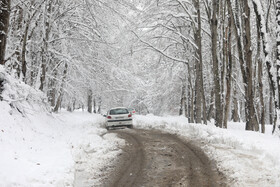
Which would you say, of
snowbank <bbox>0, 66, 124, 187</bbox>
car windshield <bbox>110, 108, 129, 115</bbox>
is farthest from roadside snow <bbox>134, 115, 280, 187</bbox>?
car windshield <bbox>110, 108, 129, 115</bbox>

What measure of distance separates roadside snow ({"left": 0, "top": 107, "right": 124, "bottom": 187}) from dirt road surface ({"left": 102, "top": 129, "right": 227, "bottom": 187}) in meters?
0.58

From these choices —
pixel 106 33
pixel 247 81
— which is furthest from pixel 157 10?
pixel 247 81

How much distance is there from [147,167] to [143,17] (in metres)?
11.8

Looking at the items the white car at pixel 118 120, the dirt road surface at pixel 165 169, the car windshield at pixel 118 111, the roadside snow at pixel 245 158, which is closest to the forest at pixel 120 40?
the car windshield at pixel 118 111

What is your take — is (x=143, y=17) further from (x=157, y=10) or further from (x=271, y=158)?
(x=271, y=158)

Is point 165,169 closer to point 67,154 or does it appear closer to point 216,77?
point 67,154

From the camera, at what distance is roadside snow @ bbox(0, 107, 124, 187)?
5.45 metres

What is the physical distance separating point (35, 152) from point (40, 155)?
26 centimetres

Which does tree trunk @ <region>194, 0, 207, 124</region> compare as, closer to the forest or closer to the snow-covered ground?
the forest

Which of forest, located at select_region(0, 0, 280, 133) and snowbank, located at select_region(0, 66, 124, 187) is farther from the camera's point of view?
→ forest, located at select_region(0, 0, 280, 133)

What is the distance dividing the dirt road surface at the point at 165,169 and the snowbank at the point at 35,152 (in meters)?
0.58

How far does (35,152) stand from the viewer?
7.58m

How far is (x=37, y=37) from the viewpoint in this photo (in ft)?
59.6

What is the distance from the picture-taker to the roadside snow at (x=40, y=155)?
17.9 ft
